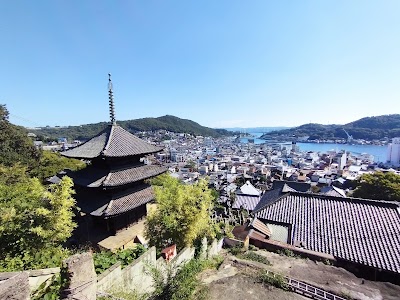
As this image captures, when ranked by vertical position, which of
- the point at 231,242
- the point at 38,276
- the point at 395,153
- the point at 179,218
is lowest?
the point at 395,153

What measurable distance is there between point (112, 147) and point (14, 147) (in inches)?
1232

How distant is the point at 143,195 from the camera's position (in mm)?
13641

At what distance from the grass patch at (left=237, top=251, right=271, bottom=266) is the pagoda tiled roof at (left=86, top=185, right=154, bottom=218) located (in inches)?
245

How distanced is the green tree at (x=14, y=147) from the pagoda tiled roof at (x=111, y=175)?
76.1 ft

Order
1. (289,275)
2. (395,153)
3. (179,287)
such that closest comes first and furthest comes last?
(179,287) → (289,275) → (395,153)

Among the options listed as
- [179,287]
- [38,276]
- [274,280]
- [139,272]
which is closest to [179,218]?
[139,272]

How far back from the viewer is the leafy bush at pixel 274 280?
7260mm

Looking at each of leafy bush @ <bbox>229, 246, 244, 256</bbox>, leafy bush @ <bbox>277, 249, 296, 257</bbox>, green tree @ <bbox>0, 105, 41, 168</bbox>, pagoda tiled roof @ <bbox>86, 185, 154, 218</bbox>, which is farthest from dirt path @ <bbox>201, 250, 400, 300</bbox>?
green tree @ <bbox>0, 105, 41, 168</bbox>

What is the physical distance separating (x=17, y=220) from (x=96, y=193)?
482 cm

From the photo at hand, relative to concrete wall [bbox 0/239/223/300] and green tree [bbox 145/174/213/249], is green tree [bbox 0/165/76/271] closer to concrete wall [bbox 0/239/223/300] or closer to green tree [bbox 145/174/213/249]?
concrete wall [bbox 0/239/223/300]

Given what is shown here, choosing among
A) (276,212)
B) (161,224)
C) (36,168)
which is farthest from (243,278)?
(36,168)

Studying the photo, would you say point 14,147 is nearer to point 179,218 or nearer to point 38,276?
point 38,276

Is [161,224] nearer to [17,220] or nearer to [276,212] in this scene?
[17,220]

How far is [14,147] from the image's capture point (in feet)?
Answer: 110
